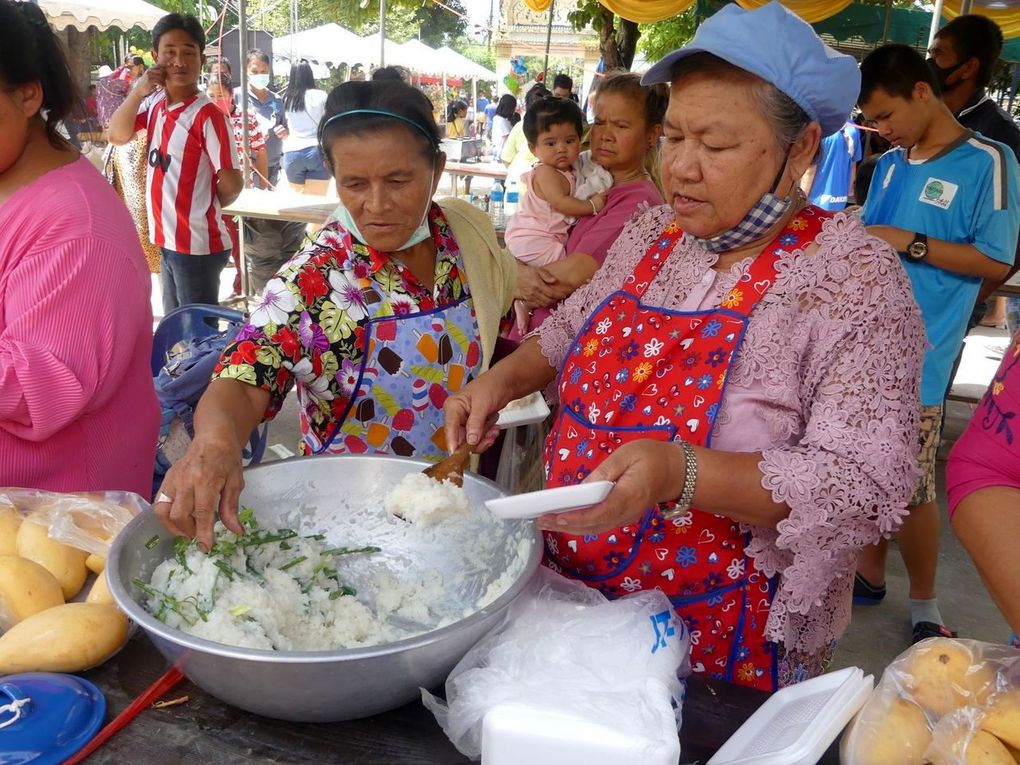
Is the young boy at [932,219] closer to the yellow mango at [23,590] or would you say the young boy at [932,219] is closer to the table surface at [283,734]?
the table surface at [283,734]

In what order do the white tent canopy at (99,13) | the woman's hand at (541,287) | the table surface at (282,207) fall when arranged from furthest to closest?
the white tent canopy at (99,13), the table surface at (282,207), the woman's hand at (541,287)

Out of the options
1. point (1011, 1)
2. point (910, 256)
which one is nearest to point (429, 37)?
point (1011, 1)

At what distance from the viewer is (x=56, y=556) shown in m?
1.28

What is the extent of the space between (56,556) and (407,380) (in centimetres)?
82

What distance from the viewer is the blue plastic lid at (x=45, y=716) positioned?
0.96 meters

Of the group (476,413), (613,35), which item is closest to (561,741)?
(476,413)

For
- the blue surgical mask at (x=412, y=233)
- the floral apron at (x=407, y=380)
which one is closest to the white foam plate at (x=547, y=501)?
the floral apron at (x=407, y=380)

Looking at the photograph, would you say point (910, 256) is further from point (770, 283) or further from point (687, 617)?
point (687, 617)

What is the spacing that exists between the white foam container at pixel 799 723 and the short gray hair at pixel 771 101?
2.84 ft

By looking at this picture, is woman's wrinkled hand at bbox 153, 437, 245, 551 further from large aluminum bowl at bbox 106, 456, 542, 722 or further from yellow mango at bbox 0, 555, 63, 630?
yellow mango at bbox 0, 555, 63, 630

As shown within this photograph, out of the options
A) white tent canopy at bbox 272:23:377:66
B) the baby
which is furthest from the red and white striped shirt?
white tent canopy at bbox 272:23:377:66

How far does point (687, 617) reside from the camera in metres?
1.44

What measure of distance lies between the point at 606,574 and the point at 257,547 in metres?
0.63

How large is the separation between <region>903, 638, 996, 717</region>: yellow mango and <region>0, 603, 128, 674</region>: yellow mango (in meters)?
1.09
